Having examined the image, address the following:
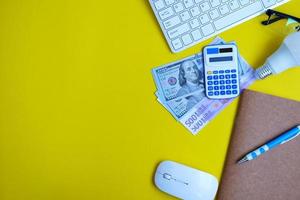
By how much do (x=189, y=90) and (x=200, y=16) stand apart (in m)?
0.15

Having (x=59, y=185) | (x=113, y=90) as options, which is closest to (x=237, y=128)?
(x=113, y=90)

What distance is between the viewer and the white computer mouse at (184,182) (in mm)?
642

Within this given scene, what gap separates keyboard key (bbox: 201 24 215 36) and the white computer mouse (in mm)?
258

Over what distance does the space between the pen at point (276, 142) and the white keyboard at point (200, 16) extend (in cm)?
23

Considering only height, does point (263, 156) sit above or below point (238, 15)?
below

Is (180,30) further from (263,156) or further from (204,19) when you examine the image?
(263,156)

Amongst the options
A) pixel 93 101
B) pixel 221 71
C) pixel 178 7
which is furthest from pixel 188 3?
pixel 93 101

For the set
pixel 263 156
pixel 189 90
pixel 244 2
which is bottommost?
pixel 263 156

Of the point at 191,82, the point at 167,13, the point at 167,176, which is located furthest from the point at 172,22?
the point at 167,176

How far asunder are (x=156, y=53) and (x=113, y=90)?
11cm

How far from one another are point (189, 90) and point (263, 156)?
18cm

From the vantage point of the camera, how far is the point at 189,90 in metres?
0.68

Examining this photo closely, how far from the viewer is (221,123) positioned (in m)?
0.67

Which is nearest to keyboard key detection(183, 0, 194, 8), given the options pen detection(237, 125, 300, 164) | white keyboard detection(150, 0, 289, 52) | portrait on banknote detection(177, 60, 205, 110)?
white keyboard detection(150, 0, 289, 52)
